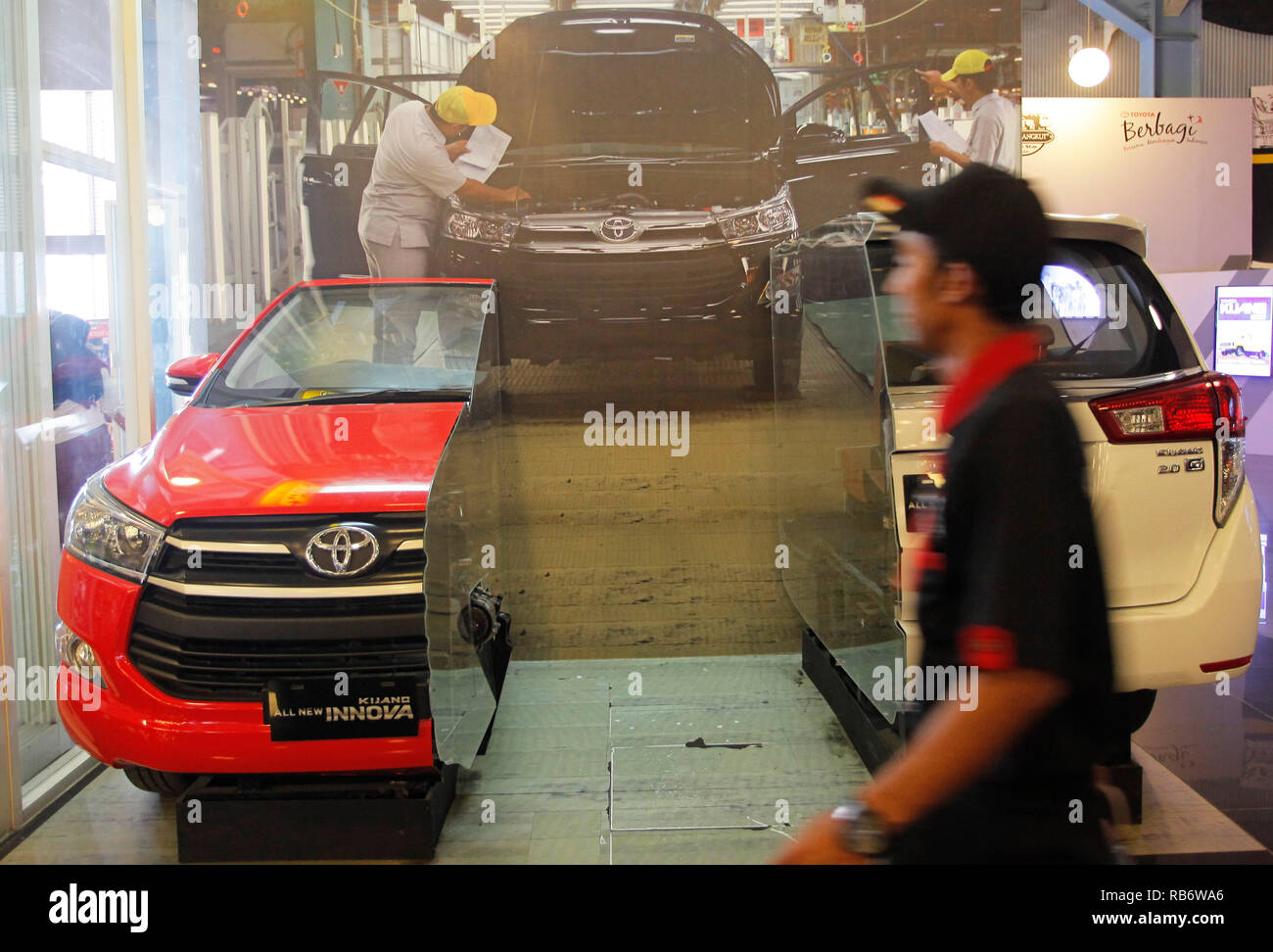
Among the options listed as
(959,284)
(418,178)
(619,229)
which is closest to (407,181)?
(418,178)

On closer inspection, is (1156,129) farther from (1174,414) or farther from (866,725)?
(866,725)

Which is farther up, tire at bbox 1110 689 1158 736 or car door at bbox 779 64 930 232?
car door at bbox 779 64 930 232

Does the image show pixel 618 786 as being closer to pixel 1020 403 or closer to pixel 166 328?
pixel 1020 403

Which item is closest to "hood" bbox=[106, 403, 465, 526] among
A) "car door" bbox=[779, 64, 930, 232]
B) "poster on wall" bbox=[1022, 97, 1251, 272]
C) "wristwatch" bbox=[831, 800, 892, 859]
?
"wristwatch" bbox=[831, 800, 892, 859]

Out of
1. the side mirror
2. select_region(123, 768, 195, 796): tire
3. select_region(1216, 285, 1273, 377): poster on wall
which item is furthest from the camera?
select_region(1216, 285, 1273, 377): poster on wall

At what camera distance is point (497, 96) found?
561 centimetres

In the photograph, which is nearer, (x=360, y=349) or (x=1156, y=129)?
(x=360, y=349)

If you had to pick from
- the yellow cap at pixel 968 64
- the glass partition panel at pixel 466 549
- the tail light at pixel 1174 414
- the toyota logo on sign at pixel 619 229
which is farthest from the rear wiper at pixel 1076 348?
the yellow cap at pixel 968 64

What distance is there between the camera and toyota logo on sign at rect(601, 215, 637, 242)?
5.54 meters

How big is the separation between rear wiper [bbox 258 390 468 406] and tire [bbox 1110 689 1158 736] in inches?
98.9

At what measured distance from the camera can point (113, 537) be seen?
297 centimetres

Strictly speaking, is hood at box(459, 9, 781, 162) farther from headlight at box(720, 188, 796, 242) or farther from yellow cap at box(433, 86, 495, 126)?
headlight at box(720, 188, 796, 242)

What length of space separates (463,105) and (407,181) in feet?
1.70
